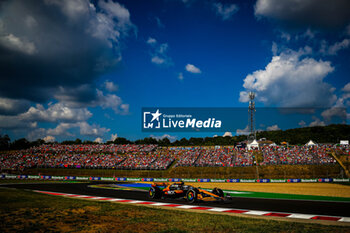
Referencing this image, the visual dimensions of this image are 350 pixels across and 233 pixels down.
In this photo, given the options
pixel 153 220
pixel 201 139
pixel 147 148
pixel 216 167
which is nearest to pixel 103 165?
pixel 147 148

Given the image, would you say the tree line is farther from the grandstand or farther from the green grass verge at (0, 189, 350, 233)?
the green grass verge at (0, 189, 350, 233)

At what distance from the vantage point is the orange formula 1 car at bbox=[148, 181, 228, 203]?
1398 centimetres

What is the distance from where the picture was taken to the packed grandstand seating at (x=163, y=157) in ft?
148

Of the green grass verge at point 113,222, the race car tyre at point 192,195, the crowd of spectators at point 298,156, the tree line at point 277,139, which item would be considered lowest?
the race car tyre at point 192,195

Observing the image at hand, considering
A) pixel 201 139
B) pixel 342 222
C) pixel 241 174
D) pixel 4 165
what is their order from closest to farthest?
pixel 342 222
pixel 241 174
pixel 4 165
pixel 201 139

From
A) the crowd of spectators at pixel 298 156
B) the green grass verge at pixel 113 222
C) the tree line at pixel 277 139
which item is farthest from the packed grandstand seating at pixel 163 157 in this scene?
the green grass verge at pixel 113 222

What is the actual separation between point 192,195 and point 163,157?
1631 inches

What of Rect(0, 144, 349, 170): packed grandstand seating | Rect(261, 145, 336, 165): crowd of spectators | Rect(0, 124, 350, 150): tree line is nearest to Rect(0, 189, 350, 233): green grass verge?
Rect(0, 144, 349, 170): packed grandstand seating

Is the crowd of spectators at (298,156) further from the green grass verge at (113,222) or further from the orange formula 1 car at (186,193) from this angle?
the green grass verge at (113,222)

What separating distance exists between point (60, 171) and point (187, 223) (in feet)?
170

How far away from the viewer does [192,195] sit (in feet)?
46.8

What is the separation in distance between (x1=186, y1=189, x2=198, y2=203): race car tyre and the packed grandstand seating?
32414 millimetres

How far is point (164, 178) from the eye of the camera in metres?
42.9

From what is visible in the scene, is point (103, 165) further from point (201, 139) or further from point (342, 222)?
point (201, 139)
